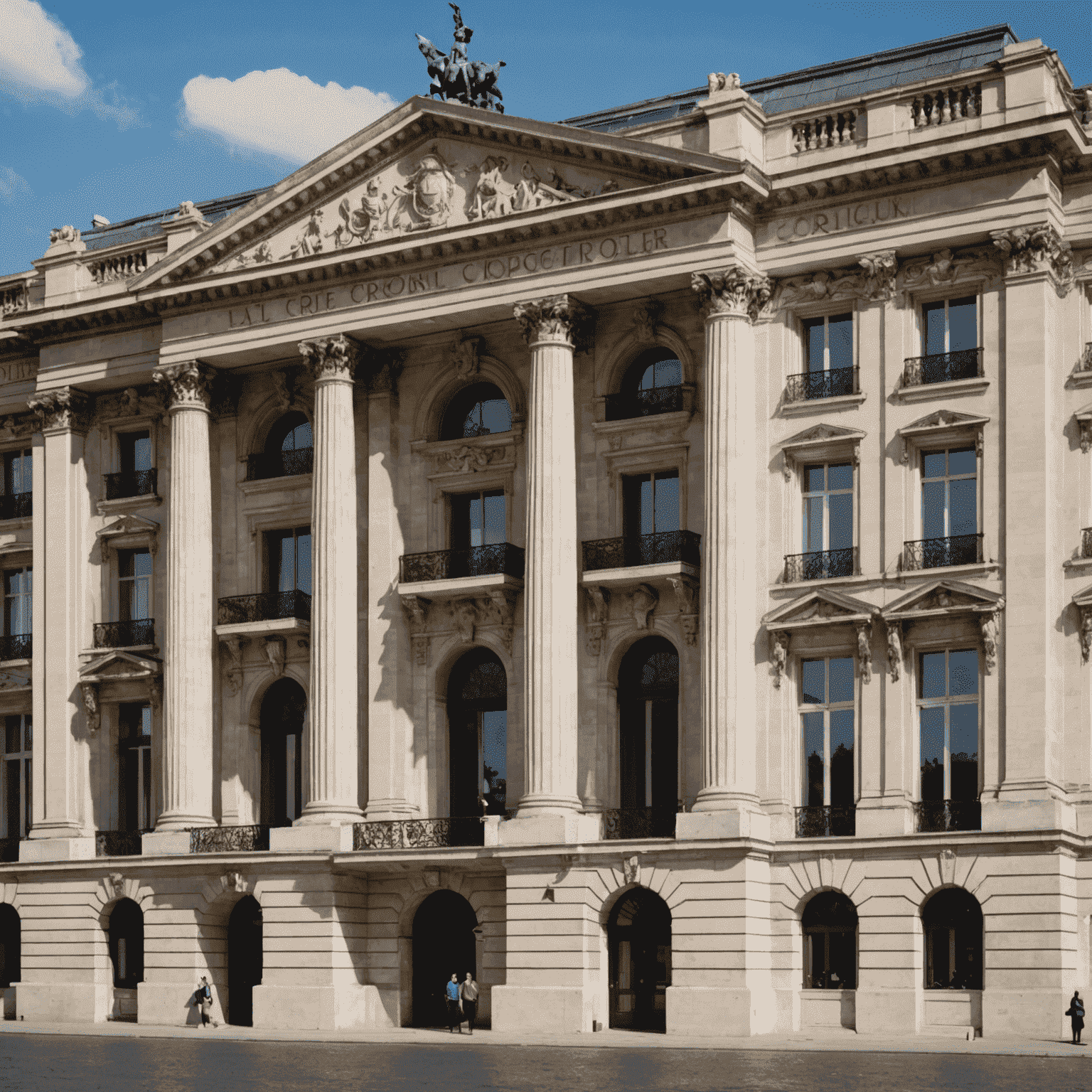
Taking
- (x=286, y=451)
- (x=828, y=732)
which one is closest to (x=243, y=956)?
(x=286, y=451)

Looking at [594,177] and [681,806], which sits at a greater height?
[594,177]

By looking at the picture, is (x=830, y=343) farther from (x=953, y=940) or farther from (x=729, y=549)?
(x=953, y=940)

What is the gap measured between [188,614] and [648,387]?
1421cm

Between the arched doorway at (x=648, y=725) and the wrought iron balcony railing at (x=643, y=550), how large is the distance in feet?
7.16

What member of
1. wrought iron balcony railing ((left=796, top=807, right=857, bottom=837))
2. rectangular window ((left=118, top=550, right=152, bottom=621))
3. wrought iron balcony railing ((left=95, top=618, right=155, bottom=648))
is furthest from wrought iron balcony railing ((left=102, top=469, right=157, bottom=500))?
wrought iron balcony railing ((left=796, top=807, right=857, bottom=837))

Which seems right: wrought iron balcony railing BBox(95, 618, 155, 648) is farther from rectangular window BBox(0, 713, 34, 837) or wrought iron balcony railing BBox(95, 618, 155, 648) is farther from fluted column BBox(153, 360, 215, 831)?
rectangular window BBox(0, 713, 34, 837)

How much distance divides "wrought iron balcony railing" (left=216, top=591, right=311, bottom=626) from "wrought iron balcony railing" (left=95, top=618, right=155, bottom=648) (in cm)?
263

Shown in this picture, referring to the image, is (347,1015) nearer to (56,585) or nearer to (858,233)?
(56,585)

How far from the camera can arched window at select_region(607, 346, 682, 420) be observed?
49.3 meters

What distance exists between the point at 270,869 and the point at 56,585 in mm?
12140

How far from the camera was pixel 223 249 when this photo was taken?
175ft

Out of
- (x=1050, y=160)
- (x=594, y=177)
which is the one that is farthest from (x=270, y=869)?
(x=1050, y=160)

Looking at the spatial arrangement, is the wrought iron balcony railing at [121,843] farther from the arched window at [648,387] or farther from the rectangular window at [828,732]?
the rectangular window at [828,732]

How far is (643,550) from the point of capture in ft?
159
